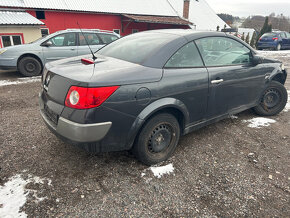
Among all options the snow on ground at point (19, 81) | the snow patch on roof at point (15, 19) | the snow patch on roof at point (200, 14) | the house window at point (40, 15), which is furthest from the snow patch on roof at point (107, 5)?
the snow on ground at point (19, 81)

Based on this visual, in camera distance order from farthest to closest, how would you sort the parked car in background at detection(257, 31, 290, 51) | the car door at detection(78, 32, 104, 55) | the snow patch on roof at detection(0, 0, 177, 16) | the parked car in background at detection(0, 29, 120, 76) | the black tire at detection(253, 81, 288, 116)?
the parked car in background at detection(257, 31, 290, 51) < the snow patch on roof at detection(0, 0, 177, 16) < the car door at detection(78, 32, 104, 55) < the parked car in background at detection(0, 29, 120, 76) < the black tire at detection(253, 81, 288, 116)

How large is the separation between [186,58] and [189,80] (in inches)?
12.0

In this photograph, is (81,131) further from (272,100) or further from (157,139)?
(272,100)

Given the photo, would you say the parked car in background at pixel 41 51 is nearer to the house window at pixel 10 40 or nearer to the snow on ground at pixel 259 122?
the house window at pixel 10 40

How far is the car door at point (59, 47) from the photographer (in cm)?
723

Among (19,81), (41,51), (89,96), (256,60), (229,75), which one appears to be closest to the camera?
(89,96)

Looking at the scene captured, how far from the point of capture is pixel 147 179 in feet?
8.02

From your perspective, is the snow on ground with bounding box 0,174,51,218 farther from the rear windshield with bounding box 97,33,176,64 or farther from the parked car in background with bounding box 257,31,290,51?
the parked car in background with bounding box 257,31,290,51

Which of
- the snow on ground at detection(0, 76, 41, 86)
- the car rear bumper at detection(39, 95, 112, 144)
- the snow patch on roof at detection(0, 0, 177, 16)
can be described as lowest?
the snow on ground at detection(0, 76, 41, 86)

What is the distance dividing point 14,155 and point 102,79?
175 centimetres

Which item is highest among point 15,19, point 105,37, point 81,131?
point 15,19

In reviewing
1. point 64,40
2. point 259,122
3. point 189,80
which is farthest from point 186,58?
point 64,40

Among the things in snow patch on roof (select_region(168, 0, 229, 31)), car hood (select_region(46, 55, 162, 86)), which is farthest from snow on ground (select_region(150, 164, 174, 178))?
snow patch on roof (select_region(168, 0, 229, 31))

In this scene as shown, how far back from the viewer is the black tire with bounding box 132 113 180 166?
2.46m
